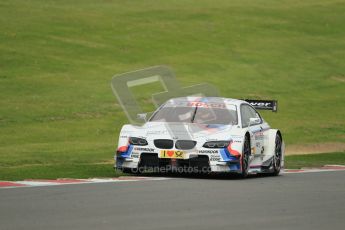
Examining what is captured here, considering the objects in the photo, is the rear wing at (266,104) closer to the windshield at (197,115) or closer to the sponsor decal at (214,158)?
the windshield at (197,115)

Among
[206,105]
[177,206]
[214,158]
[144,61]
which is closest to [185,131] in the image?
[214,158]

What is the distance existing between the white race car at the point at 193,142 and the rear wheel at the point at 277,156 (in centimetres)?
71

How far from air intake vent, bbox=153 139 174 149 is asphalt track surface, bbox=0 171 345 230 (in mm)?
809

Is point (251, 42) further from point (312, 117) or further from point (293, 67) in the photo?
point (312, 117)

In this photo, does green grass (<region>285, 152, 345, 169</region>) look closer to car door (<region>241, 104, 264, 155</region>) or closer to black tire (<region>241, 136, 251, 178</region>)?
car door (<region>241, 104, 264, 155</region>)

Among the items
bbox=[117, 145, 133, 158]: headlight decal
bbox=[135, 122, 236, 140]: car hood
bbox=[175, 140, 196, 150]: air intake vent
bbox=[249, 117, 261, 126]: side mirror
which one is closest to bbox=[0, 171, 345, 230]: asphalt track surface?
bbox=[175, 140, 196, 150]: air intake vent

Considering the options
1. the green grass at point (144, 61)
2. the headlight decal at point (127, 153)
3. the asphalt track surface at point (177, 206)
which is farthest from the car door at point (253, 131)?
the green grass at point (144, 61)

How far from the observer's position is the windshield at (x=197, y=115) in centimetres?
1911

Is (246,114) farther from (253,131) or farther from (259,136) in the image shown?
(253,131)

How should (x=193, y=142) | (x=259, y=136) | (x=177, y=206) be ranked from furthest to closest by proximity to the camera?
(x=259, y=136)
(x=193, y=142)
(x=177, y=206)

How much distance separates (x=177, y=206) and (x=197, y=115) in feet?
20.0

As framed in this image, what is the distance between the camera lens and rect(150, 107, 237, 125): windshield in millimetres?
19109

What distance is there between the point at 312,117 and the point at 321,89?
6.25 metres

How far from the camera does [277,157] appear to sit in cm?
2044
